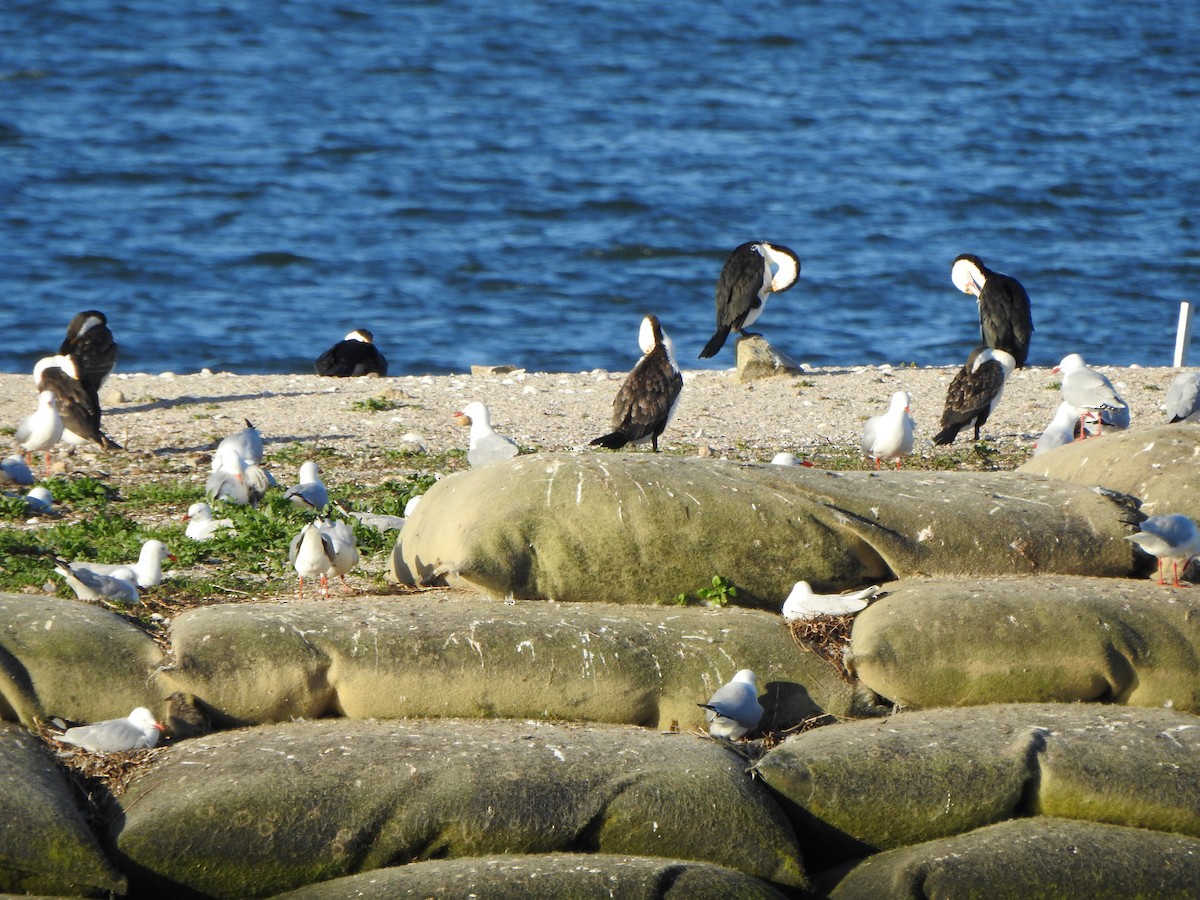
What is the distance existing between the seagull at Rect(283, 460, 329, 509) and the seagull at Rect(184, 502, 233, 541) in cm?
44

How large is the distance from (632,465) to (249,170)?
88.4 ft

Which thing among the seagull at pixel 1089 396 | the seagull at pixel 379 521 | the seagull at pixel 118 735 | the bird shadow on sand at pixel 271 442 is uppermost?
the seagull at pixel 1089 396

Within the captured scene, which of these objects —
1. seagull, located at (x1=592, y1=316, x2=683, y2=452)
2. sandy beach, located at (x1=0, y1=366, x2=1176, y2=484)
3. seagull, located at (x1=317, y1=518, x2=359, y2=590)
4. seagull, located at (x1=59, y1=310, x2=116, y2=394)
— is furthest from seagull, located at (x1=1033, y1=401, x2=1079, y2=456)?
seagull, located at (x1=59, y1=310, x2=116, y2=394)

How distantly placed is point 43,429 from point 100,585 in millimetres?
3955

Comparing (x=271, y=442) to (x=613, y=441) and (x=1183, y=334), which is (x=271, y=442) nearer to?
(x=613, y=441)

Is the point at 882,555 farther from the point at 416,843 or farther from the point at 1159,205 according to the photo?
the point at 1159,205

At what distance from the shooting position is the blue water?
25125 millimetres

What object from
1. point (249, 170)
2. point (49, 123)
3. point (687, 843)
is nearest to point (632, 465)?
point (687, 843)

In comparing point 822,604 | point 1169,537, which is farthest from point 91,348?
point 1169,537

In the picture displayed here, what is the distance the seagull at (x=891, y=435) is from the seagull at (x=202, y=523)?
467 cm

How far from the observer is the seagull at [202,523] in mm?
9648

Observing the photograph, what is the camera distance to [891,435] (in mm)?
11773

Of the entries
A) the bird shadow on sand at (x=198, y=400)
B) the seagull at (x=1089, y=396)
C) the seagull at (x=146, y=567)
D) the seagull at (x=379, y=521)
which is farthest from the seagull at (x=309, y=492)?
the seagull at (x=1089, y=396)

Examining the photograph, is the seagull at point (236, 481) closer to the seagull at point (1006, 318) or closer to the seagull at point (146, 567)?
the seagull at point (146, 567)
